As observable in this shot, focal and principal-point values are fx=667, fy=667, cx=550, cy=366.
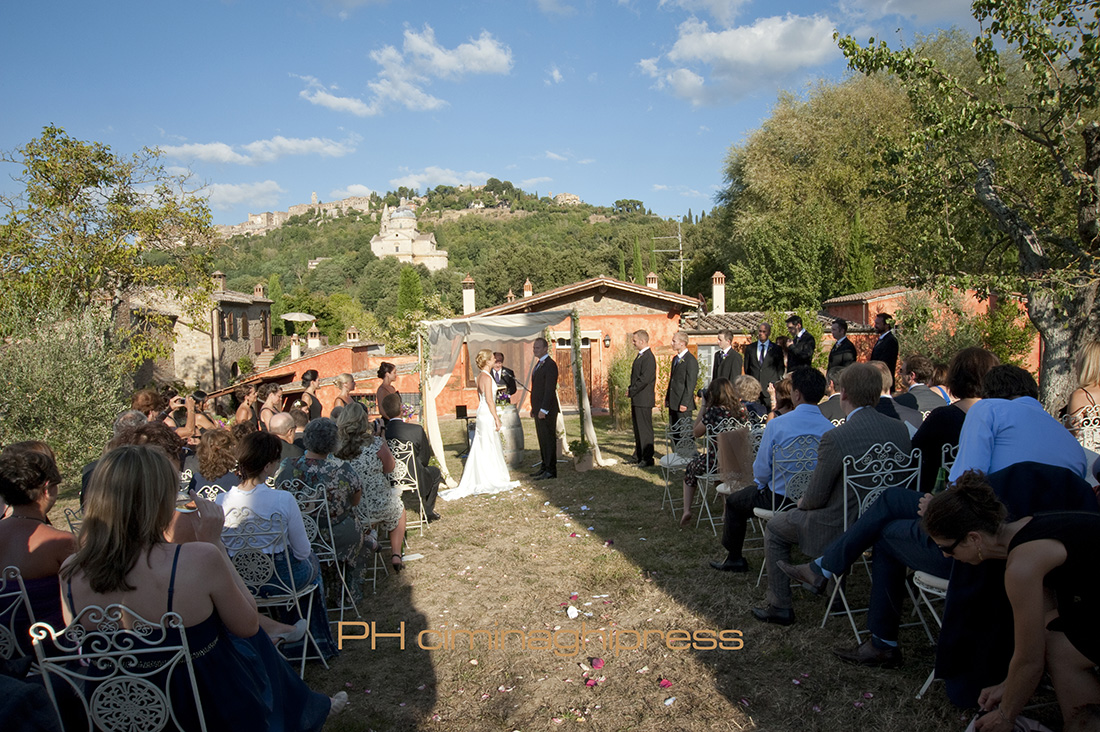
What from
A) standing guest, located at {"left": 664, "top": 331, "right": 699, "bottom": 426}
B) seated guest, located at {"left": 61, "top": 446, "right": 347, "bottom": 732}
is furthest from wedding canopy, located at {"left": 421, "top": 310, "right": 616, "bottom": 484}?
seated guest, located at {"left": 61, "top": 446, "right": 347, "bottom": 732}

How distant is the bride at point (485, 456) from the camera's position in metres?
8.66

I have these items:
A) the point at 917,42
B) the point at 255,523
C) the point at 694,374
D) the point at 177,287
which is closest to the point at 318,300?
the point at 177,287

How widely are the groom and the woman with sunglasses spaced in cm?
672

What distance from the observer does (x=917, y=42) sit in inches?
1137

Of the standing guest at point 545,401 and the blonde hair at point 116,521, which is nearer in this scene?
the blonde hair at point 116,521

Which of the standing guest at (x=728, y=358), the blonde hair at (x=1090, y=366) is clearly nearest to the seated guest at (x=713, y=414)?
the blonde hair at (x=1090, y=366)

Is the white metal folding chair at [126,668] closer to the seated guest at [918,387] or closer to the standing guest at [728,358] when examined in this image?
the seated guest at [918,387]

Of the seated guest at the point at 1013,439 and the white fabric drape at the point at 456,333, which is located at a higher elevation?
the white fabric drape at the point at 456,333

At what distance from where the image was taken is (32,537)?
274cm

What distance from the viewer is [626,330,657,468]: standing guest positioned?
9.22 m

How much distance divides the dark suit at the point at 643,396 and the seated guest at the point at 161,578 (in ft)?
23.7

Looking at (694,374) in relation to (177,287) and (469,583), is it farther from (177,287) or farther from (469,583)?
(177,287)

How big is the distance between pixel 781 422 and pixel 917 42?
104 feet

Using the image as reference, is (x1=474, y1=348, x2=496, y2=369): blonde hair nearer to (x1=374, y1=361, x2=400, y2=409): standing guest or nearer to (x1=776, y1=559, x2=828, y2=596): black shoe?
(x1=374, y1=361, x2=400, y2=409): standing guest
